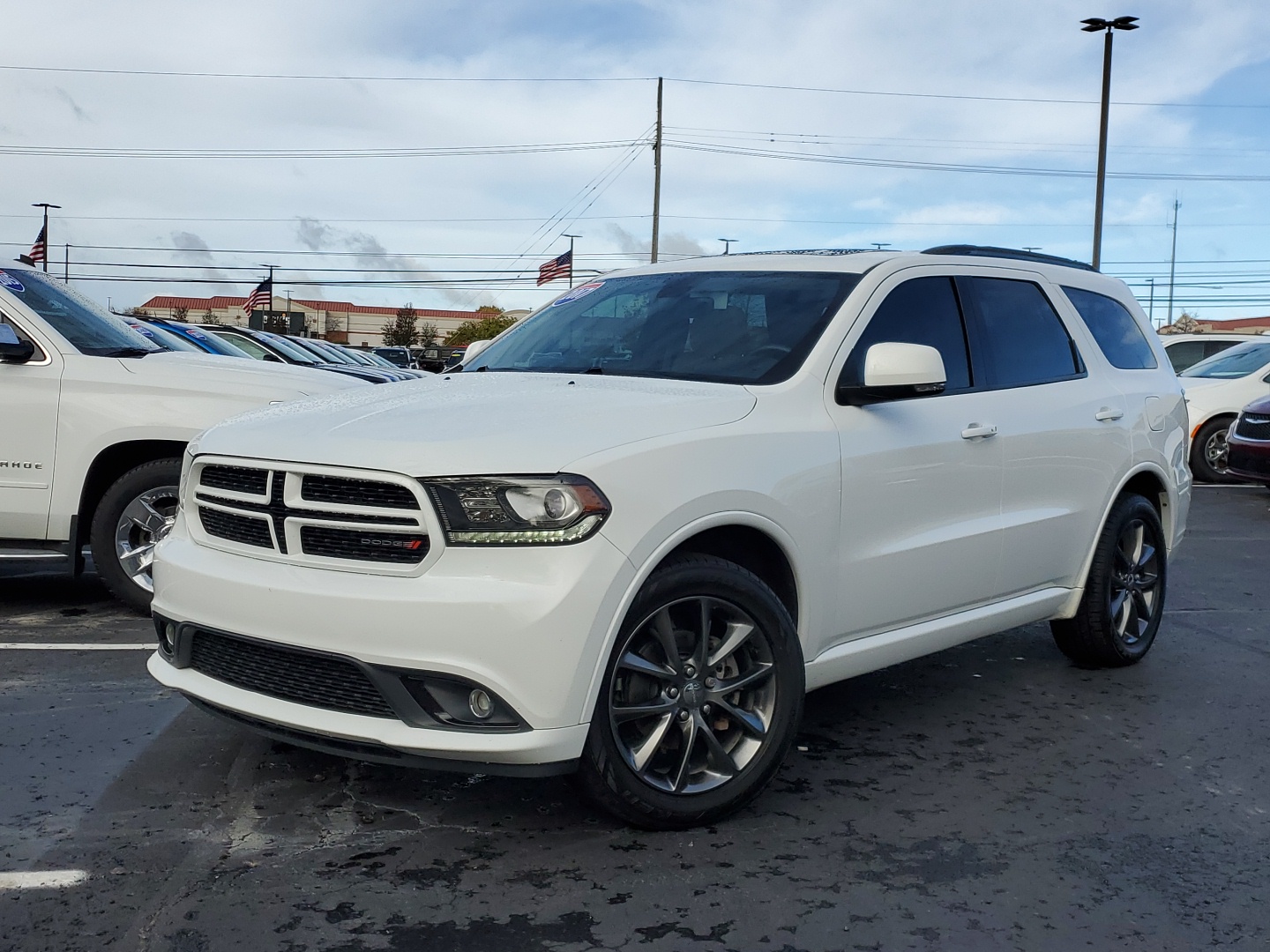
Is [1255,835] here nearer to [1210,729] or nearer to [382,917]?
[1210,729]

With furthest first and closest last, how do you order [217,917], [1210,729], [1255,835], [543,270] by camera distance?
[543,270], [1210,729], [1255,835], [217,917]

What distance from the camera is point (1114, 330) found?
237 inches

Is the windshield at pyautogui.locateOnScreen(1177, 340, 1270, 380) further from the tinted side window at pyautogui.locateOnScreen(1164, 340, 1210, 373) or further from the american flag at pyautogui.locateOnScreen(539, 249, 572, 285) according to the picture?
the american flag at pyautogui.locateOnScreen(539, 249, 572, 285)

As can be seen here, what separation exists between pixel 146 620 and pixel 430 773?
9.61 feet

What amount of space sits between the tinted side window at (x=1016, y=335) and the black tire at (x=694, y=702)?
174 centimetres

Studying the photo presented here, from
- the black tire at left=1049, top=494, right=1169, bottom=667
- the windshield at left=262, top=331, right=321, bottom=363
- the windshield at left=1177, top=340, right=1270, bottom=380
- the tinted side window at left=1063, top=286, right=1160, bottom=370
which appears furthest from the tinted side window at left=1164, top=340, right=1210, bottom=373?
the black tire at left=1049, top=494, right=1169, bottom=667

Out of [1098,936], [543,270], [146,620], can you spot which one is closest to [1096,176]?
[543,270]

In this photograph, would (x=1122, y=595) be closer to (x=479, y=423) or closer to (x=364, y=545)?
(x=479, y=423)

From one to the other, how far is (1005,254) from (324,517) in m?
3.34

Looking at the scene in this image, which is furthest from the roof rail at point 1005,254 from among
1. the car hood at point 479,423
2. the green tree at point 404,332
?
the green tree at point 404,332

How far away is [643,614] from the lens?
11.5 ft

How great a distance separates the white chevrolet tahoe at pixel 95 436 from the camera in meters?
6.29

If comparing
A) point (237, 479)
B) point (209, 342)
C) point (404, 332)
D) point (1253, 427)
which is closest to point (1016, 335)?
point (237, 479)

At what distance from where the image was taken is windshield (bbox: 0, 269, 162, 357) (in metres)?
6.55
